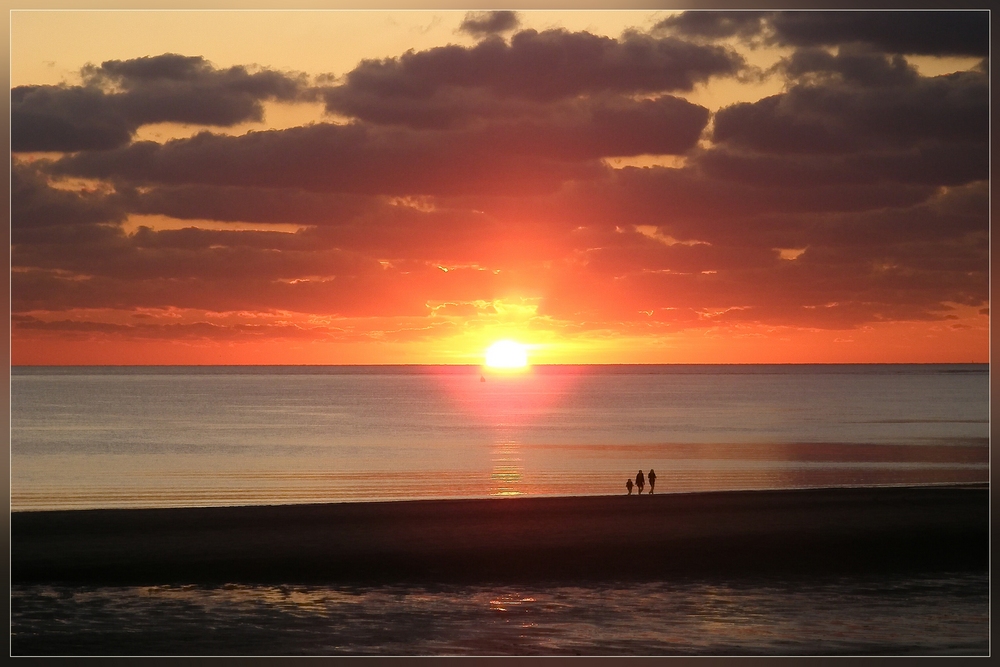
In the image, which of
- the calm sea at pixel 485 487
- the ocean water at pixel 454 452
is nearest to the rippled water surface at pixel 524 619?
the calm sea at pixel 485 487

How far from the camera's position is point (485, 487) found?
4997 centimetres

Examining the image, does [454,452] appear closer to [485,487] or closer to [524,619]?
[485,487]

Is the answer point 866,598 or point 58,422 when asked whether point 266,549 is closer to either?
point 866,598

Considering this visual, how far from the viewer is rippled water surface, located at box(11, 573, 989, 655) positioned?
18562mm

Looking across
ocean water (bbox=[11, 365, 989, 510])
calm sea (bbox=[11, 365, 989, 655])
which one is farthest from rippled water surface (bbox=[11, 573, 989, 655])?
ocean water (bbox=[11, 365, 989, 510])

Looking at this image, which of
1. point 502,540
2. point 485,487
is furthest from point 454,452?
point 502,540

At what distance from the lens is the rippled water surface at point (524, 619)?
18562mm

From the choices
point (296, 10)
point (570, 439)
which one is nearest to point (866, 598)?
point (296, 10)

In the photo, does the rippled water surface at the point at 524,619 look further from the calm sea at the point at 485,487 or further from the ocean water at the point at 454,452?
the ocean water at the point at 454,452

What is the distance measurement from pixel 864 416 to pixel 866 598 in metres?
111

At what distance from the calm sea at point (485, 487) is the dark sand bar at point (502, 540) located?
1493 mm

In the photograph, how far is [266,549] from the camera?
26.8 metres

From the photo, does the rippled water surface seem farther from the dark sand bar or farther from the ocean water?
the ocean water

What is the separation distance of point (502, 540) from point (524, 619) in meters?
7.71
